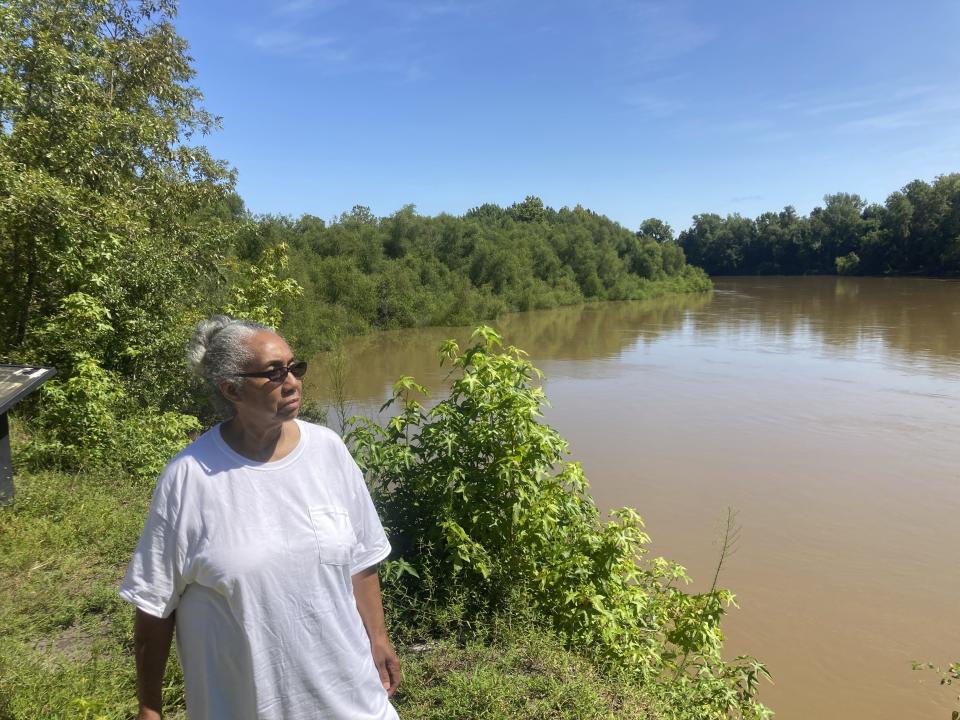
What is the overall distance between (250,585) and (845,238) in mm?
73883

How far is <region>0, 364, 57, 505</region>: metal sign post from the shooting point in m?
3.91

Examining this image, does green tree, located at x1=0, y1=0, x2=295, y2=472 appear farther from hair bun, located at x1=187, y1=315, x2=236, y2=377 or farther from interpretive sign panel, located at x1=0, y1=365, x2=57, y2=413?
hair bun, located at x1=187, y1=315, x2=236, y2=377

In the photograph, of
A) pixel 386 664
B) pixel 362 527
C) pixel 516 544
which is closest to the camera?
pixel 362 527

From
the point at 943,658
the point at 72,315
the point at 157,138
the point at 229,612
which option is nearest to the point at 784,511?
the point at 943,658

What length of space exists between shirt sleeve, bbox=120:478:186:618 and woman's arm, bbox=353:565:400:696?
416 millimetres

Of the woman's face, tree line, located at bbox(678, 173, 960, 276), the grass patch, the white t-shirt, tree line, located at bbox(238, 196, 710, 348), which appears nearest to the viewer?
the white t-shirt

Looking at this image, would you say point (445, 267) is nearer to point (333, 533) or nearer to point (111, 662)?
point (111, 662)

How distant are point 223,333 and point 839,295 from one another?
44478 millimetres

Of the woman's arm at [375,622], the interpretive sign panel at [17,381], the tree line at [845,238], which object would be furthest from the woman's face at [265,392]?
the tree line at [845,238]

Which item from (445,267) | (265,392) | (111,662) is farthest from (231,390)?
(445,267)

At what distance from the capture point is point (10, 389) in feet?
12.8

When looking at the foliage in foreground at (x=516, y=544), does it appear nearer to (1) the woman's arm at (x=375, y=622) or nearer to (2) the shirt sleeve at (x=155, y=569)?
(1) the woman's arm at (x=375, y=622)

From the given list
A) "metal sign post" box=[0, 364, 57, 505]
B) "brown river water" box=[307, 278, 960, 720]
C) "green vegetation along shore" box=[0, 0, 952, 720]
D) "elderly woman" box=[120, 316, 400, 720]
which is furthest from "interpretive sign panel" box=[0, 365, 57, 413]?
"brown river water" box=[307, 278, 960, 720]

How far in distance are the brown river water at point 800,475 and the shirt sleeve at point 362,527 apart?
3676mm
